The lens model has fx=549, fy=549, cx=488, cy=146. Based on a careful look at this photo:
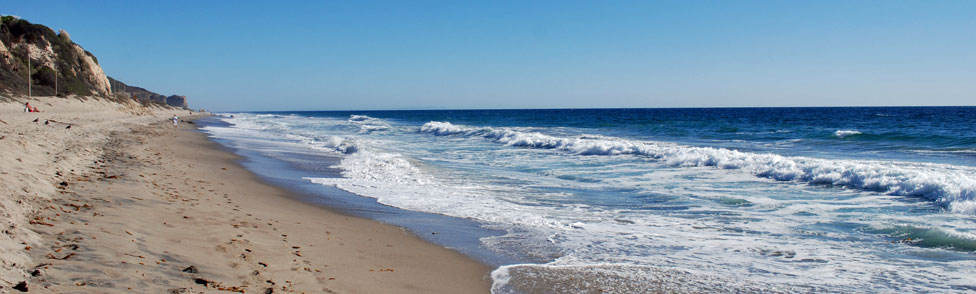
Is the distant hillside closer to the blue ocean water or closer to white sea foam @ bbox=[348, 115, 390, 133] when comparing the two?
white sea foam @ bbox=[348, 115, 390, 133]

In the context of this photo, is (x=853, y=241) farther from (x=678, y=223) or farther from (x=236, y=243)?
(x=236, y=243)

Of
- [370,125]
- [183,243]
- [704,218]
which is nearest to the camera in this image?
[183,243]

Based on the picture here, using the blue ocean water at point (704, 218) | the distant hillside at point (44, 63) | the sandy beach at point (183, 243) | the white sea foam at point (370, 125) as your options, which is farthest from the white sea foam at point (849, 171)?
the distant hillside at point (44, 63)

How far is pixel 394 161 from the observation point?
15211 mm

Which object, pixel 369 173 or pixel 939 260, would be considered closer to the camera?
pixel 939 260

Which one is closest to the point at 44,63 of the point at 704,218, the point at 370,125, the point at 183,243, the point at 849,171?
the point at 370,125

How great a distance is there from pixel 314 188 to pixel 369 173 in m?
2.48

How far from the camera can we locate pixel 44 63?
4678cm

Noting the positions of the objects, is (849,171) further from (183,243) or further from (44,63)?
(44,63)

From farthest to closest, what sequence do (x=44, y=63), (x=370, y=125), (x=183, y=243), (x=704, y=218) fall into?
(x=370, y=125), (x=44, y=63), (x=704, y=218), (x=183, y=243)

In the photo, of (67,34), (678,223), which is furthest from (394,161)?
(67,34)

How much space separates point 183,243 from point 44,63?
55.2 metres

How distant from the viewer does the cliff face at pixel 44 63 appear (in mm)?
37906

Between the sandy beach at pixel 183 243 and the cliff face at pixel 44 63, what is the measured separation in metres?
33.5
